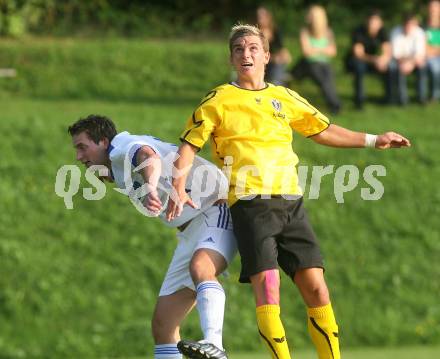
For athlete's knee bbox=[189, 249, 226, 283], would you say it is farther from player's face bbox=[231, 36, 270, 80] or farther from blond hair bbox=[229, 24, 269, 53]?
blond hair bbox=[229, 24, 269, 53]

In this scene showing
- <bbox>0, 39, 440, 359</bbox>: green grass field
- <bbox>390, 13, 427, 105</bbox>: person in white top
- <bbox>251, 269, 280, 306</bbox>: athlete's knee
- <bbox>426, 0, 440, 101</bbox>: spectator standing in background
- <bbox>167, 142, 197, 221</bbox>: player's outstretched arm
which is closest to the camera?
<bbox>167, 142, 197, 221</bbox>: player's outstretched arm

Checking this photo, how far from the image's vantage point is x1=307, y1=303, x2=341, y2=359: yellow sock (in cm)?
714

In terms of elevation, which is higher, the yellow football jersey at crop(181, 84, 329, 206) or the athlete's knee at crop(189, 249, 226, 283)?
the yellow football jersey at crop(181, 84, 329, 206)

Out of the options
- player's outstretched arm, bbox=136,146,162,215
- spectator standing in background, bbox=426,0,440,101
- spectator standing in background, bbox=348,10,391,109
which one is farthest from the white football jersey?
spectator standing in background, bbox=426,0,440,101

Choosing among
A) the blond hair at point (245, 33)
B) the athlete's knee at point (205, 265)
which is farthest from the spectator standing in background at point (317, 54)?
the athlete's knee at point (205, 265)

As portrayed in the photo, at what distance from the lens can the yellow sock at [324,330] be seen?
7137mm

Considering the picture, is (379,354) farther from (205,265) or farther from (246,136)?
(246,136)

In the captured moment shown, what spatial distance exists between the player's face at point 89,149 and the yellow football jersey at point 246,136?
53 cm

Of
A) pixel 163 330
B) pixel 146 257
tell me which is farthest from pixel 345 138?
pixel 146 257

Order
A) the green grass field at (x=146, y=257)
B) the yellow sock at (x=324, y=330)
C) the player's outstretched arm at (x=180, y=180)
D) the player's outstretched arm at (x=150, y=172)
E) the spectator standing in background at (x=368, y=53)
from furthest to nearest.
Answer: the spectator standing in background at (x=368, y=53)
the green grass field at (x=146, y=257)
the yellow sock at (x=324, y=330)
the player's outstretched arm at (x=180, y=180)
the player's outstretched arm at (x=150, y=172)

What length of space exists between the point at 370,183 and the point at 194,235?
7.21 metres

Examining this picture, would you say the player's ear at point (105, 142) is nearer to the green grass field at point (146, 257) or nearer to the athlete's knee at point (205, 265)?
the athlete's knee at point (205, 265)

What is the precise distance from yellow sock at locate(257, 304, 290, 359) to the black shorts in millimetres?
204

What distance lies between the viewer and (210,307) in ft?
22.6
